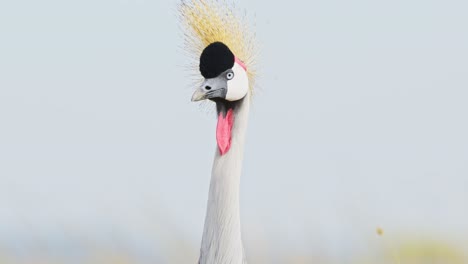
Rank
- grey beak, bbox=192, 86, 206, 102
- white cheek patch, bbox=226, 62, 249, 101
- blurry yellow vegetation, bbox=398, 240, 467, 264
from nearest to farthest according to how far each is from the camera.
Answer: grey beak, bbox=192, 86, 206, 102 < white cheek patch, bbox=226, 62, 249, 101 < blurry yellow vegetation, bbox=398, 240, 467, 264

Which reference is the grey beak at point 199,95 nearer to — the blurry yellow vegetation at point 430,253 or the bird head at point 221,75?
the bird head at point 221,75

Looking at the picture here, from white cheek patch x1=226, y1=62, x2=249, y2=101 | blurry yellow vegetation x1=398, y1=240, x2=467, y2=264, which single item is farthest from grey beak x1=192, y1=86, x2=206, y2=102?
blurry yellow vegetation x1=398, y1=240, x2=467, y2=264

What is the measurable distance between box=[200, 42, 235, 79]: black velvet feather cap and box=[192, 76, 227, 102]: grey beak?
38 millimetres

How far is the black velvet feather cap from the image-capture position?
4414 millimetres

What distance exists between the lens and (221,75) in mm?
4402

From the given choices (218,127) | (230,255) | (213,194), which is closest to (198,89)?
(218,127)

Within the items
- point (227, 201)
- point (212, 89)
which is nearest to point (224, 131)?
point (212, 89)

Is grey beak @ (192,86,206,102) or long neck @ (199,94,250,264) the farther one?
long neck @ (199,94,250,264)

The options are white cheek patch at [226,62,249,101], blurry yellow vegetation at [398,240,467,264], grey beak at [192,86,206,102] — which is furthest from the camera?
blurry yellow vegetation at [398,240,467,264]

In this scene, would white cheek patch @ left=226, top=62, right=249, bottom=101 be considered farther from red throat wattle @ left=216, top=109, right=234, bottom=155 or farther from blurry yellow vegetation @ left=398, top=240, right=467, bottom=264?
blurry yellow vegetation @ left=398, top=240, right=467, bottom=264

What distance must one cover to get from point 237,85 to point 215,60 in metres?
0.15

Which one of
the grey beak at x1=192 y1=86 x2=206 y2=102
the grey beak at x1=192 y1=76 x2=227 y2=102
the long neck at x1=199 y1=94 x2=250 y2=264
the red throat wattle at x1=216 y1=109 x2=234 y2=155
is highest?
the grey beak at x1=192 y1=76 x2=227 y2=102

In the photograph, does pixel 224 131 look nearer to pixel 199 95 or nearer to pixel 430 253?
pixel 199 95

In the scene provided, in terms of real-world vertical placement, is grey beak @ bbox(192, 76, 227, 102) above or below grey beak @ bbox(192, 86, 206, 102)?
above
